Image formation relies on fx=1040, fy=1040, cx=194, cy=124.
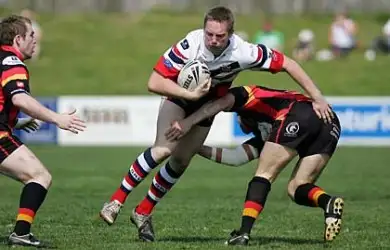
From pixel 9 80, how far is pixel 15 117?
534 millimetres

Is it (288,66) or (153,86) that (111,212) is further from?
(288,66)

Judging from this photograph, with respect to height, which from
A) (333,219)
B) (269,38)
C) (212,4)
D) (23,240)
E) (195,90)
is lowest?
(23,240)

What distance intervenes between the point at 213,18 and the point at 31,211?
2.30 meters

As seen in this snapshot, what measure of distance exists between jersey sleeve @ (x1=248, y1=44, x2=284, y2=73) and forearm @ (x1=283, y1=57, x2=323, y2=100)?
0.07 m

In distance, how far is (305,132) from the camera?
372 inches

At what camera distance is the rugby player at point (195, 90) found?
30.2ft

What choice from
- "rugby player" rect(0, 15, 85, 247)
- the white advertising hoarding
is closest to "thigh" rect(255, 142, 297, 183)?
"rugby player" rect(0, 15, 85, 247)

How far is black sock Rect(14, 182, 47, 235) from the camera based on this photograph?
28.9 ft

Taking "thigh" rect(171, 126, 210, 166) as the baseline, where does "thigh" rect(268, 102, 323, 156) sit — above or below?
above

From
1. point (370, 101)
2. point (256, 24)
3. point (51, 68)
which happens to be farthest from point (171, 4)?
point (370, 101)

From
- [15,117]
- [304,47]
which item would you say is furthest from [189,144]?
[304,47]

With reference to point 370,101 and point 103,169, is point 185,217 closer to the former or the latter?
point 103,169

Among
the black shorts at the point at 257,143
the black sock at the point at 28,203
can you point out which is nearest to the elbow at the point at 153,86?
the black sock at the point at 28,203

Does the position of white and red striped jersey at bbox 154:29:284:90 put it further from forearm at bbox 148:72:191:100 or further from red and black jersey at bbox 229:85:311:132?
red and black jersey at bbox 229:85:311:132
